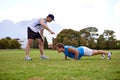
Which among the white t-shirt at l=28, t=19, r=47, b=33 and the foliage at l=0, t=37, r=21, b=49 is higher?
the foliage at l=0, t=37, r=21, b=49

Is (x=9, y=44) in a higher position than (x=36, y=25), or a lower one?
higher

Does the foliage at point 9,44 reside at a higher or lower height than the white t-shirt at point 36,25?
higher

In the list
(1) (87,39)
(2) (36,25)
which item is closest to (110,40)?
(1) (87,39)

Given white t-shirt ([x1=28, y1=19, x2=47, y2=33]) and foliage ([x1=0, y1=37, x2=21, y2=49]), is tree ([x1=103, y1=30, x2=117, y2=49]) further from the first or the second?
white t-shirt ([x1=28, y1=19, x2=47, y2=33])

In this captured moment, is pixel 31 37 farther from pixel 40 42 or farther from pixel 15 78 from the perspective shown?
pixel 15 78

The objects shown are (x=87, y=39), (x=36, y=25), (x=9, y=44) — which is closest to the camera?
(x=36, y=25)

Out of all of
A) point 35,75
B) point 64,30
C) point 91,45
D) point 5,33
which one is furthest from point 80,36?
point 35,75

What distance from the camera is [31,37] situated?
12.0m

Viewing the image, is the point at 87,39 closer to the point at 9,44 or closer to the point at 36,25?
the point at 9,44

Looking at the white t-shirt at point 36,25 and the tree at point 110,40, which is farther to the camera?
the tree at point 110,40

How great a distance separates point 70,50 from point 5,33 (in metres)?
104

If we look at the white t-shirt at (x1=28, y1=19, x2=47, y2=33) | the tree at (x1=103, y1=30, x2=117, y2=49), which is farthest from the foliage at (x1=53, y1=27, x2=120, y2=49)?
the white t-shirt at (x1=28, y1=19, x2=47, y2=33)

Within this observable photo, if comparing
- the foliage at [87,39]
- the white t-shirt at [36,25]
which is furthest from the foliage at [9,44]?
the white t-shirt at [36,25]

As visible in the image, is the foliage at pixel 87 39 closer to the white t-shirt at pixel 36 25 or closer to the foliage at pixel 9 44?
the foliage at pixel 9 44
